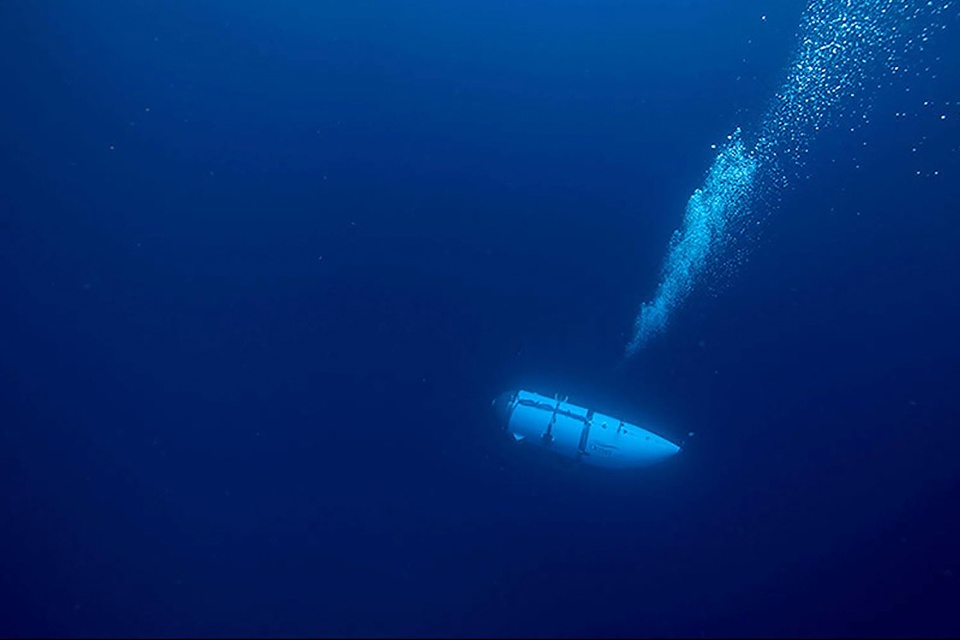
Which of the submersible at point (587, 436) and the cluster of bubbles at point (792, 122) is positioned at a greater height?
the cluster of bubbles at point (792, 122)

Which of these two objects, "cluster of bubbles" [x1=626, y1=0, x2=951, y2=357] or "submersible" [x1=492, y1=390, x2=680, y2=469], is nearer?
"submersible" [x1=492, y1=390, x2=680, y2=469]

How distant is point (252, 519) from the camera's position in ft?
39.5

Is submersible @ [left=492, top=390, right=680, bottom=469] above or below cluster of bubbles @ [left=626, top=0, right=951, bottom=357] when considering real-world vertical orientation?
below

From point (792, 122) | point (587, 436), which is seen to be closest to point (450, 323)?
point (587, 436)

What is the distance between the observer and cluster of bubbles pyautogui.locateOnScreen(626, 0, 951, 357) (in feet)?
39.9

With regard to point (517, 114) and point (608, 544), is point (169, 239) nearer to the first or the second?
point (517, 114)

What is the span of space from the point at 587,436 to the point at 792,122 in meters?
10.2

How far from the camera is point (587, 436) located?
10.3 m

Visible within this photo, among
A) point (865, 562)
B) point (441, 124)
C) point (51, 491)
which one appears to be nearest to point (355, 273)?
point (441, 124)

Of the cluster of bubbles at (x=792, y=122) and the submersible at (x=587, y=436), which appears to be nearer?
the submersible at (x=587, y=436)

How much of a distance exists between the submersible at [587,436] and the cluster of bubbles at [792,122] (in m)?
4.46

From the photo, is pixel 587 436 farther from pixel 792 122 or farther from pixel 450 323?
pixel 792 122

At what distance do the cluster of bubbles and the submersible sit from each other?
14.6 feet

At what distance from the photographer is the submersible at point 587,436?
33.9 feet
